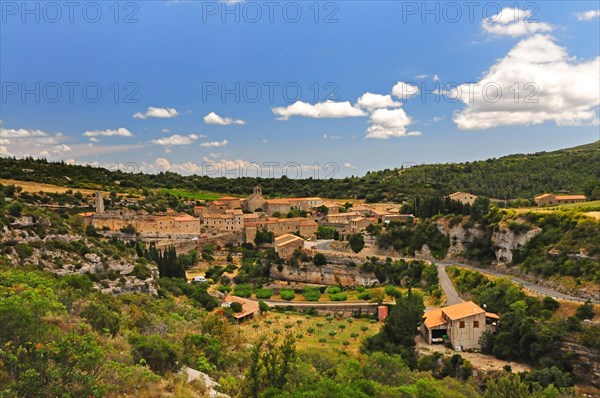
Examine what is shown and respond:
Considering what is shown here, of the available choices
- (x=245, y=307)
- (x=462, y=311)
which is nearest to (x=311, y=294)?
(x=245, y=307)

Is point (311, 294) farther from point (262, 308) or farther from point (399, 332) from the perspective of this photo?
point (399, 332)

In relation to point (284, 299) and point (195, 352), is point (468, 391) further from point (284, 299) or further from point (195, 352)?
point (284, 299)

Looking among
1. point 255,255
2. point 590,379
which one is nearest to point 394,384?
point 590,379

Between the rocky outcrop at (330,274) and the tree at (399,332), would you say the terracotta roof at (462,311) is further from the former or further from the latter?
the rocky outcrop at (330,274)

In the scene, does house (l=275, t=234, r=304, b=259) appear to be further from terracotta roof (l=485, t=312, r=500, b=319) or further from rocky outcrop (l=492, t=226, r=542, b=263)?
terracotta roof (l=485, t=312, r=500, b=319)

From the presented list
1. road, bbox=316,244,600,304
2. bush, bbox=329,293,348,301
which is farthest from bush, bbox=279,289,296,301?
road, bbox=316,244,600,304

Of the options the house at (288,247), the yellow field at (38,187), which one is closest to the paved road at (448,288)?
the house at (288,247)
